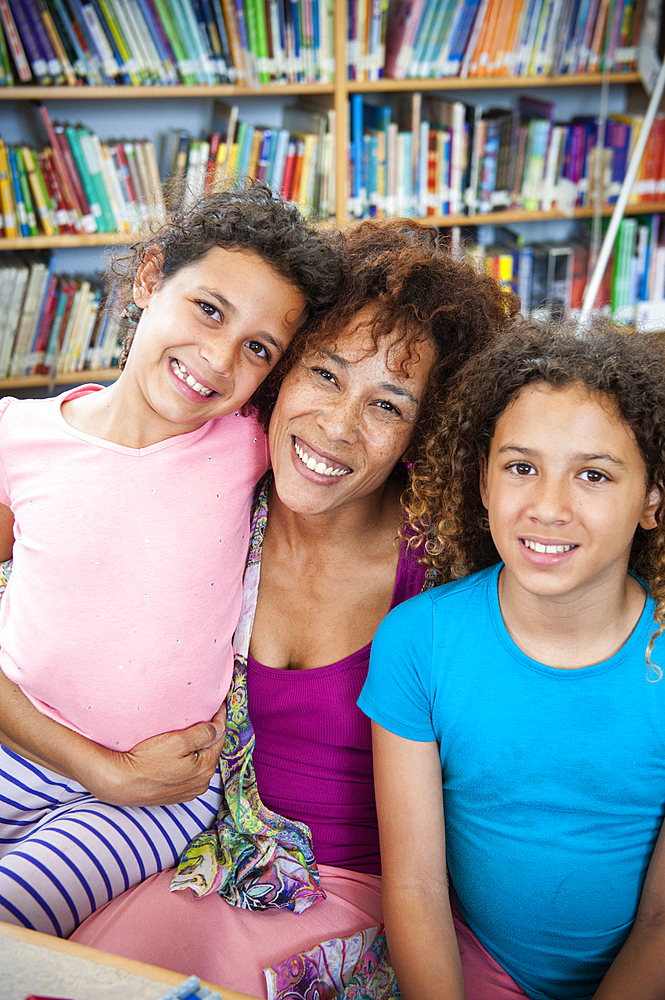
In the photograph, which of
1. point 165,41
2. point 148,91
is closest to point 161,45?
point 165,41

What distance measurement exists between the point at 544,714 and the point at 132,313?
3.23 feet

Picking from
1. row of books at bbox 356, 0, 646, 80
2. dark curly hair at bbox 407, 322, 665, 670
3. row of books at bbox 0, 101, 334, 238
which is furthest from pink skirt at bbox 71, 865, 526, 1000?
row of books at bbox 356, 0, 646, 80

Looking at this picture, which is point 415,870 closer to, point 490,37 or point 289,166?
point 289,166

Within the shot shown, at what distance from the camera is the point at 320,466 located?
4.17 ft

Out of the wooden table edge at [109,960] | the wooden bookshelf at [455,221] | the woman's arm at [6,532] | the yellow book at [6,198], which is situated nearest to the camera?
the wooden table edge at [109,960]

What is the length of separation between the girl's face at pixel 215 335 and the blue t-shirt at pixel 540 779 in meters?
0.48

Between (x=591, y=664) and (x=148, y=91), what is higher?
(x=148, y=91)

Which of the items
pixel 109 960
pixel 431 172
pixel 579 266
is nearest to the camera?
pixel 109 960

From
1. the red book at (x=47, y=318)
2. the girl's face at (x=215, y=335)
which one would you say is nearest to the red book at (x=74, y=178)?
the red book at (x=47, y=318)

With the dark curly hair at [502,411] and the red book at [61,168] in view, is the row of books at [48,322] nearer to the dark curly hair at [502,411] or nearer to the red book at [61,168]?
the red book at [61,168]

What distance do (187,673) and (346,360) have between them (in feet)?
1.73

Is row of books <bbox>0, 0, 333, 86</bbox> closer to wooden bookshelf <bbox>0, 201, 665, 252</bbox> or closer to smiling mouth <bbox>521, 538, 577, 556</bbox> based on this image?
wooden bookshelf <bbox>0, 201, 665, 252</bbox>

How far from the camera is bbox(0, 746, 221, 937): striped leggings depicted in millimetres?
1136

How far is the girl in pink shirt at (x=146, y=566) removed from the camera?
1255mm
